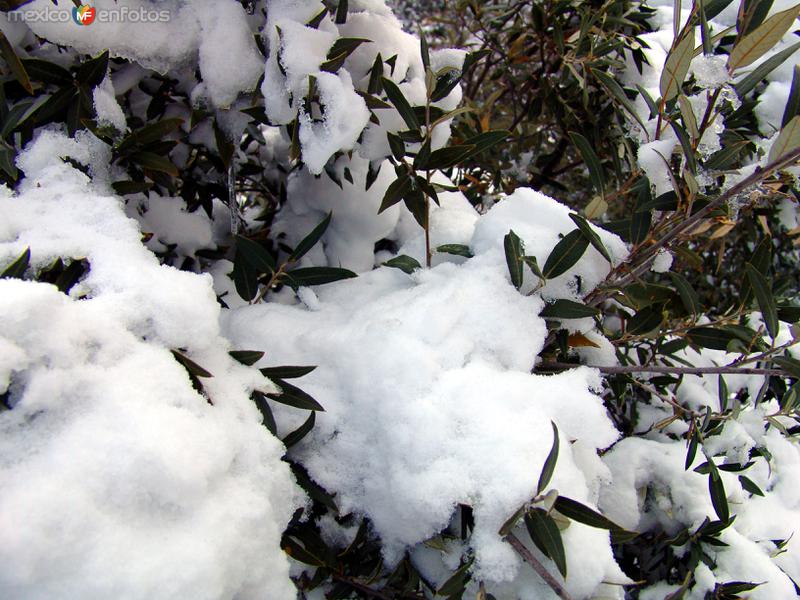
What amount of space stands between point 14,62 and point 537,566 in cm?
113

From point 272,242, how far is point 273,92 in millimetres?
495

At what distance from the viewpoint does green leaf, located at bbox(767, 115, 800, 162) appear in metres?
0.71

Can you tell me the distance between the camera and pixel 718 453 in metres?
1.33

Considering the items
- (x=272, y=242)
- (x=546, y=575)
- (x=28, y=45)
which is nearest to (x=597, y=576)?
(x=546, y=575)

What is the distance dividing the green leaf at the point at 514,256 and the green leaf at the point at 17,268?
2.42ft

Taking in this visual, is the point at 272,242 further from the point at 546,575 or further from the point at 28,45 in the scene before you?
the point at 546,575

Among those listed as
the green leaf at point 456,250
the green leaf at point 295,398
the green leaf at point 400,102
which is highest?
the green leaf at point 400,102

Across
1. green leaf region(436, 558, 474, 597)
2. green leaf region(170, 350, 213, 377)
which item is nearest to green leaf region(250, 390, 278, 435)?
green leaf region(170, 350, 213, 377)

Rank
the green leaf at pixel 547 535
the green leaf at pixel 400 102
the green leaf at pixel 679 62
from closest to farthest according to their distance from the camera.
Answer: the green leaf at pixel 547 535, the green leaf at pixel 679 62, the green leaf at pixel 400 102

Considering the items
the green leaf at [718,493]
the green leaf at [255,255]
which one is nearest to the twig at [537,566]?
the green leaf at [718,493]

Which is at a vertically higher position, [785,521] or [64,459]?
[64,459]

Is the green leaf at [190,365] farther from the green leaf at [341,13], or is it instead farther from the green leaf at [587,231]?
the green leaf at [341,13]

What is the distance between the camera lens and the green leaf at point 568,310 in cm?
94

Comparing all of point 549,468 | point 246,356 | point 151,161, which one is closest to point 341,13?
point 151,161
